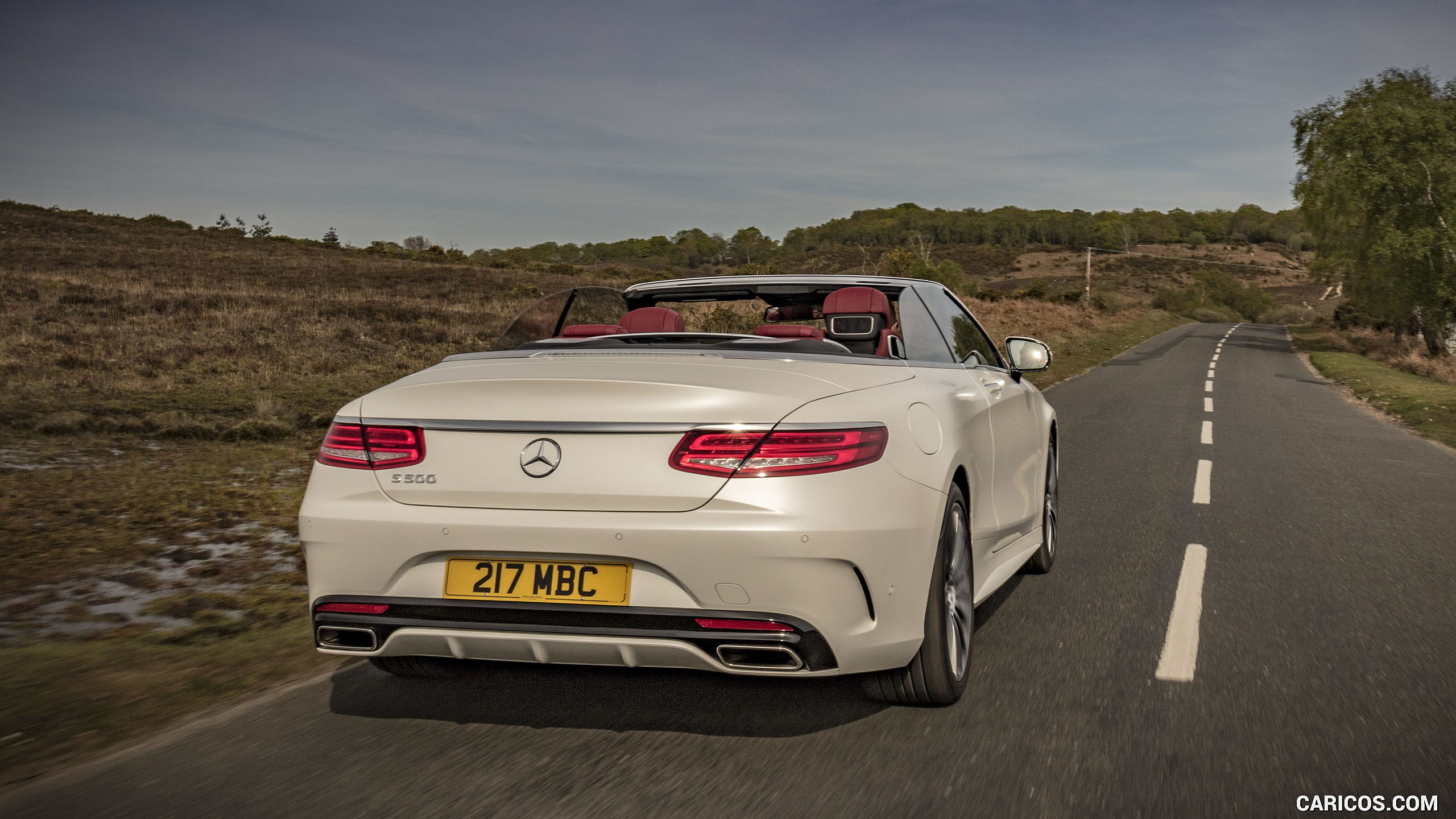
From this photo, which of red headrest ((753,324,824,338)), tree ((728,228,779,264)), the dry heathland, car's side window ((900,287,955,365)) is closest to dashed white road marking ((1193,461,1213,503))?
car's side window ((900,287,955,365))

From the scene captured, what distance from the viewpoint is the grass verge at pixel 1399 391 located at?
597 inches

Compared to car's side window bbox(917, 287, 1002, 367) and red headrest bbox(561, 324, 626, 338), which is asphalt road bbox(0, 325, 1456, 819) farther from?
red headrest bbox(561, 324, 626, 338)

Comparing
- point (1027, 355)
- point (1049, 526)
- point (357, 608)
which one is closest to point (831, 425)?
point (357, 608)

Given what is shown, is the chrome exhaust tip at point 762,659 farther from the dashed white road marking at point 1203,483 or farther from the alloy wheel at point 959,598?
the dashed white road marking at point 1203,483

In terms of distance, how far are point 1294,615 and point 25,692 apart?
5059 mm

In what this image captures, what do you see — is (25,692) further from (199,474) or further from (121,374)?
(121,374)

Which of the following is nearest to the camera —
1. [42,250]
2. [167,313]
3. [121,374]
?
[121,374]

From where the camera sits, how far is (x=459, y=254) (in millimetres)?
68688

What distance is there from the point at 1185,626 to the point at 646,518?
282 cm

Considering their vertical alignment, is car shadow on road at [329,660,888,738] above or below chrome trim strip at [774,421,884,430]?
below

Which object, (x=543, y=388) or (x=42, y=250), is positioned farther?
(x=42, y=250)

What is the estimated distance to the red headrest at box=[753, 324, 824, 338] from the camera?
3902 mm

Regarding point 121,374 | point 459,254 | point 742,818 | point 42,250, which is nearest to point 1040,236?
point 459,254

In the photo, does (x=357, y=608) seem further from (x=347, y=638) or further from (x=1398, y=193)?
(x=1398, y=193)
